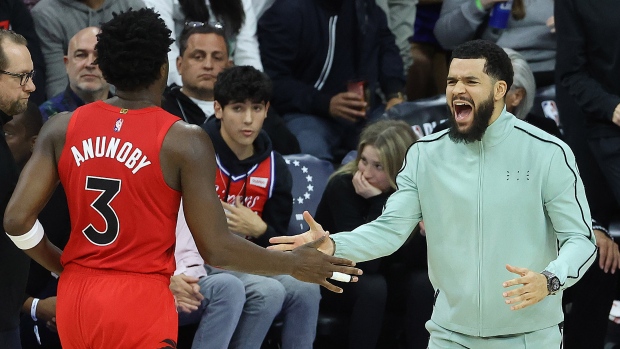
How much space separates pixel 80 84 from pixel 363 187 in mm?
1781

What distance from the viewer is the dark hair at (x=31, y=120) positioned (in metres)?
5.55

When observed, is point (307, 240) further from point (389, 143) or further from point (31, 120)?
point (31, 120)

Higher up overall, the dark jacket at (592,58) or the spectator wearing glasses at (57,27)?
the spectator wearing glasses at (57,27)

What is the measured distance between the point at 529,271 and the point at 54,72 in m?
3.89

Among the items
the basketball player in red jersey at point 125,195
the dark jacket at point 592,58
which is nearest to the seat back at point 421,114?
the dark jacket at point 592,58

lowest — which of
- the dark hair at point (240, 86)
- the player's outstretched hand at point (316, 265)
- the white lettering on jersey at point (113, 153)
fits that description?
the player's outstretched hand at point (316, 265)

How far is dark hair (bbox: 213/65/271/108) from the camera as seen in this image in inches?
233

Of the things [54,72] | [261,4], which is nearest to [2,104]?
[54,72]

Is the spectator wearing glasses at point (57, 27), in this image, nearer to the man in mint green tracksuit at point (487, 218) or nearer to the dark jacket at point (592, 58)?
the dark jacket at point (592, 58)

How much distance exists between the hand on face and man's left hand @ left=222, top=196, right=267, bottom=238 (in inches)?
24.8

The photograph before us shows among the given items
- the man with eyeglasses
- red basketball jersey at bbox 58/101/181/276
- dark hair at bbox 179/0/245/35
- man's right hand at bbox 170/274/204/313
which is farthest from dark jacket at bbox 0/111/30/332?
dark hair at bbox 179/0/245/35

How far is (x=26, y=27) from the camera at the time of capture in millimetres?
6352

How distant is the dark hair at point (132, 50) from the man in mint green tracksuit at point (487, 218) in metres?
0.86

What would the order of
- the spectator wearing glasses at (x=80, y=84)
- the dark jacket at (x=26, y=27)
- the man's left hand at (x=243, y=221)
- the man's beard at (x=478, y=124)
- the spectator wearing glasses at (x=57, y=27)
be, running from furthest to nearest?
the spectator wearing glasses at (x=57, y=27) → the dark jacket at (x=26, y=27) → the spectator wearing glasses at (x=80, y=84) → the man's left hand at (x=243, y=221) → the man's beard at (x=478, y=124)
